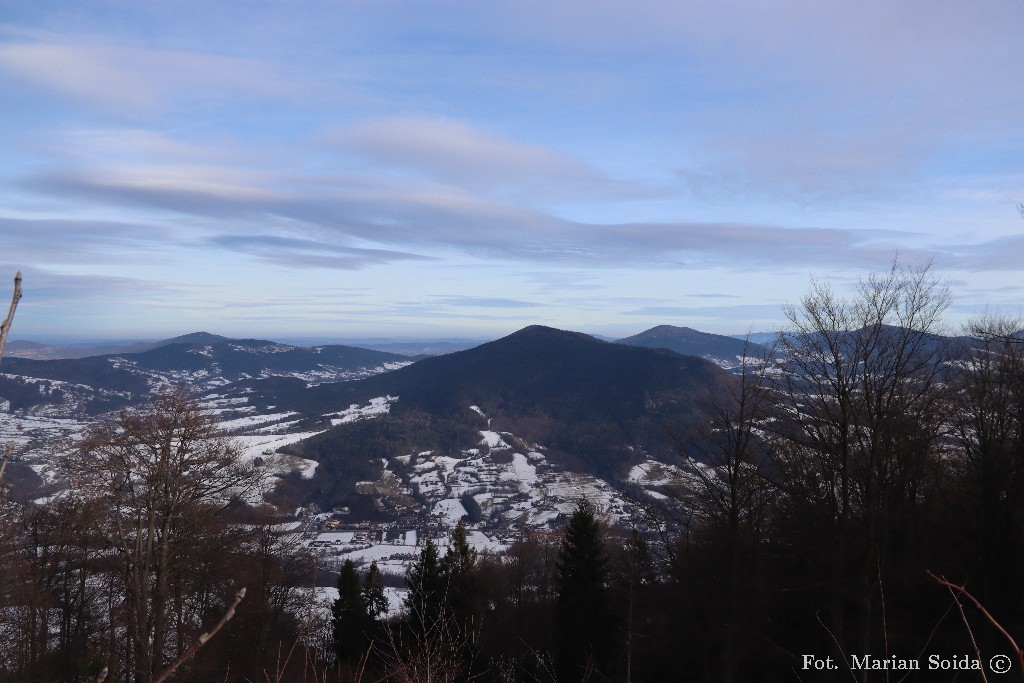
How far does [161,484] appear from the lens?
38.4ft

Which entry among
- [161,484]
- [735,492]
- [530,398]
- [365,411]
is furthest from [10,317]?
[530,398]

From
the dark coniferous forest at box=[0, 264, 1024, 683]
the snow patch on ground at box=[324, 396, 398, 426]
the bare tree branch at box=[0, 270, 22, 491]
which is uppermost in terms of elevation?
the bare tree branch at box=[0, 270, 22, 491]

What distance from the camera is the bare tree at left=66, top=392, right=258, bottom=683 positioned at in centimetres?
1155

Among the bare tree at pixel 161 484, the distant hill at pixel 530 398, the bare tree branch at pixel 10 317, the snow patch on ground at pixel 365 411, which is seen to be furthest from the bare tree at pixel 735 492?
the snow patch on ground at pixel 365 411

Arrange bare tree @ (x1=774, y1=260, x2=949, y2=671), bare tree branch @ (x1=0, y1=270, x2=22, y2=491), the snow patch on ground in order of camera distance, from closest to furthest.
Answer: bare tree branch @ (x1=0, y1=270, x2=22, y2=491), bare tree @ (x1=774, y1=260, x2=949, y2=671), the snow patch on ground

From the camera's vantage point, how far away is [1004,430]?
14.8 meters

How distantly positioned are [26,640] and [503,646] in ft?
51.4

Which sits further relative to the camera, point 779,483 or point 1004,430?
point 1004,430

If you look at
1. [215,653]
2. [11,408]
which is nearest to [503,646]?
[215,653]

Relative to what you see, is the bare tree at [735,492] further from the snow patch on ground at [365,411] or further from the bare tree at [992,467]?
the snow patch on ground at [365,411]

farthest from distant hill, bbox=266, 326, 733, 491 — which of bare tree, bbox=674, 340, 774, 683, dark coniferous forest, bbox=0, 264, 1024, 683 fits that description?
bare tree, bbox=674, 340, 774, 683

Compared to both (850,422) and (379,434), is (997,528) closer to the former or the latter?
(850,422)

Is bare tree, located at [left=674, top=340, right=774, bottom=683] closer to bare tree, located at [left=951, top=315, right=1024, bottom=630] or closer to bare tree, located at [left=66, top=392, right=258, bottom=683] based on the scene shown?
bare tree, located at [left=951, top=315, right=1024, bottom=630]

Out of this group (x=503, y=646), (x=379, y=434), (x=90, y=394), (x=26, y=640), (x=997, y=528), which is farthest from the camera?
(x=90, y=394)
